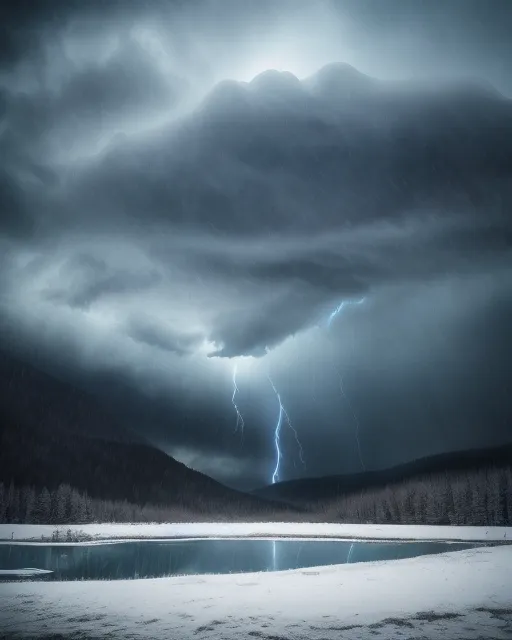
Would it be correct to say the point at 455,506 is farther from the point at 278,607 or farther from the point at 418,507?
the point at 278,607

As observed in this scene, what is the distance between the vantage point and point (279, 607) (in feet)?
75.1

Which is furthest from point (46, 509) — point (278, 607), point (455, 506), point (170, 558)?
point (278, 607)

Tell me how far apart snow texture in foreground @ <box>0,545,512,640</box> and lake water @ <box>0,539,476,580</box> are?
46.6 feet

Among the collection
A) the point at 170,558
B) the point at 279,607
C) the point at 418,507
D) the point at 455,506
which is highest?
the point at 279,607

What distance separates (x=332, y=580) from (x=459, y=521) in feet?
375

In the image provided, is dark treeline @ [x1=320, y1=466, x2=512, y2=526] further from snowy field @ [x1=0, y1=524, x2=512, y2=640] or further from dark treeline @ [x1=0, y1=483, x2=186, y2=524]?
snowy field @ [x1=0, y1=524, x2=512, y2=640]

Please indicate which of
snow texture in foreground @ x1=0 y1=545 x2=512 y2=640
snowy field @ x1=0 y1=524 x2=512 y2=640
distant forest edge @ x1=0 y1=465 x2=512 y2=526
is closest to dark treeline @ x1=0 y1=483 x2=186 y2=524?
distant forest edge @ x1=0 y1=465 x2=512 y2=526

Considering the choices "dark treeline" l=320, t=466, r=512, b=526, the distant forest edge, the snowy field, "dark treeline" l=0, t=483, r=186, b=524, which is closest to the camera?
the snowy field

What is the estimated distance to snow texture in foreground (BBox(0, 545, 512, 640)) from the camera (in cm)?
1883

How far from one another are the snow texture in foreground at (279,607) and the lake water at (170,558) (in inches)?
559

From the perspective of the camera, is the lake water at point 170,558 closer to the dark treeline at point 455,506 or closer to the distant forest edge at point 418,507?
the distant forest edge at point 418,507

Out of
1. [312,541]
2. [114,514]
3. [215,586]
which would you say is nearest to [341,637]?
[215,586]

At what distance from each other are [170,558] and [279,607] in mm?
42811

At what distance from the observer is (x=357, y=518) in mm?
164625
